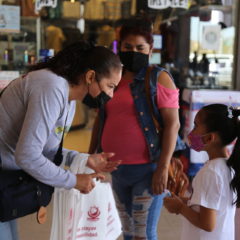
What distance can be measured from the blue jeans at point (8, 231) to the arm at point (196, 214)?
2.29 feet

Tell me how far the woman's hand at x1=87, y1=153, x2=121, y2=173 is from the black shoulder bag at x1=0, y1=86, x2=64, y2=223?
0.32 meters

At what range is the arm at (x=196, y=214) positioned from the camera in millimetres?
1691

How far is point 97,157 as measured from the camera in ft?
6.38

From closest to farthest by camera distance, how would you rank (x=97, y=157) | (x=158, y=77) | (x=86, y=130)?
(x=97, y=157) < (x=158, y=77) < (x=86, y=130)

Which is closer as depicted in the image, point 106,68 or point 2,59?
point 106,68

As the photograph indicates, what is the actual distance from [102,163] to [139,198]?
306 mm

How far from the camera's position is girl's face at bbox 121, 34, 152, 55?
213 centimetres

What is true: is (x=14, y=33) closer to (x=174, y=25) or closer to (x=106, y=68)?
(x=174, y=25)

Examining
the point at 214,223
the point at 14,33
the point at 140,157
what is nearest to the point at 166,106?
the point at 140,157

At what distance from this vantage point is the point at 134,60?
2.11 meters

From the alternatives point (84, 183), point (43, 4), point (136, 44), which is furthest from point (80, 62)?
point (43, 4)

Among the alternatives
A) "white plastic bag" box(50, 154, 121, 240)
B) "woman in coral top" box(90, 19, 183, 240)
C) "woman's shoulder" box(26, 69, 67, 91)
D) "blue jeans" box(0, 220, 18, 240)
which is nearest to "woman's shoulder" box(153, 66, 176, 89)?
"woman in coral top" box(90, 19, 183, 240)

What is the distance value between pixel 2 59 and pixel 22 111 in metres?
3.51

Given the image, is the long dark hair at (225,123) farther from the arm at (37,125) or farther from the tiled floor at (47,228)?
the tiled floor at (47,228)
